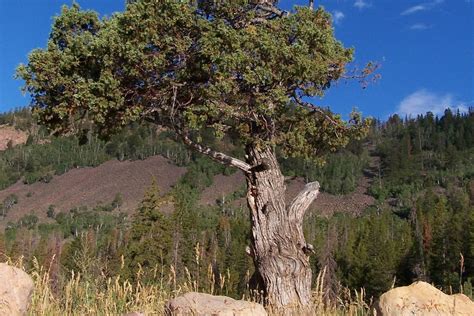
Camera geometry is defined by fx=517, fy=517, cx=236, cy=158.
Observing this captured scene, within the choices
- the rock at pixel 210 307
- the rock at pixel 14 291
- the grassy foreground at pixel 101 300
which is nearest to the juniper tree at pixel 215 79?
the grassy foreground at pixel 101 300

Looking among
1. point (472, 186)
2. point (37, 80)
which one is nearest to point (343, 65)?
point (37, 80)

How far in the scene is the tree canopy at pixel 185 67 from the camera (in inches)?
393

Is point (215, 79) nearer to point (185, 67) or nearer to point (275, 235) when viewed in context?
point (185, 67)

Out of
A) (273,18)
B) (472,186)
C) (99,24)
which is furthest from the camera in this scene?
(472,186)

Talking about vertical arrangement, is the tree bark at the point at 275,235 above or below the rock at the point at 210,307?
above

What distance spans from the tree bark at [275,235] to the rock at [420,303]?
16.0ft

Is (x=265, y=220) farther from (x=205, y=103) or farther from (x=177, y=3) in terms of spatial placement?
(x=177, y=3)

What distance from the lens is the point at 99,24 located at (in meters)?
11.4

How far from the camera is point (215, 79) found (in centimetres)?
1024

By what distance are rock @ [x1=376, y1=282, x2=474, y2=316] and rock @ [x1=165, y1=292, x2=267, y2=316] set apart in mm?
1445

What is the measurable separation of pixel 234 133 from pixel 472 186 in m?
147

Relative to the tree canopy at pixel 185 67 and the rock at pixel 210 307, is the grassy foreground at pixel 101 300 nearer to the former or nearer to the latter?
the rock at pixel 210 307

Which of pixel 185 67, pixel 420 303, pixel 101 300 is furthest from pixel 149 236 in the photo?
pixel 420 303

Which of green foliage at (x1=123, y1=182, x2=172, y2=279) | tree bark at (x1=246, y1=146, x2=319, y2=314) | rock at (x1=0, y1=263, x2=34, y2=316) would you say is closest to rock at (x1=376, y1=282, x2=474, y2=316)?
rock at (x1=0, y1=263, x2=34, y2=316)
